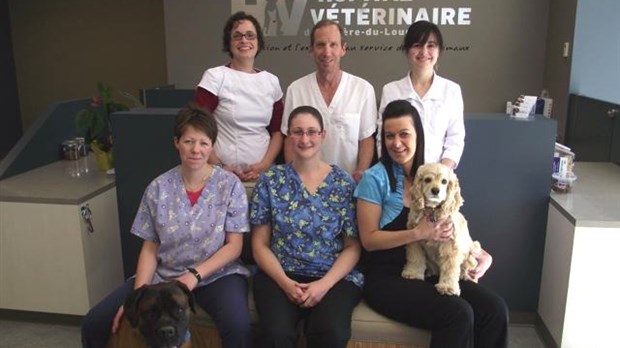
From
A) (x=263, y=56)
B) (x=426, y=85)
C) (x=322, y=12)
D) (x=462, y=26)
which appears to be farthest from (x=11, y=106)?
(x=426, y=85)

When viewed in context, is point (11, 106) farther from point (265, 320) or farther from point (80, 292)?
point (265, 320)

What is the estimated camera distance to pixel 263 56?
4.95 meters

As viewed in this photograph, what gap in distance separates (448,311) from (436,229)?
0.94 ft

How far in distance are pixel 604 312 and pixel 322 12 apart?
341 cm

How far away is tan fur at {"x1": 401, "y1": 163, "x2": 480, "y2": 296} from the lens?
5.84 ft

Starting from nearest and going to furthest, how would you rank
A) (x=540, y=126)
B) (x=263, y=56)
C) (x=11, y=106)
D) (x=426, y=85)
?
(x=426, y=85), (x=540, y=126), (x=263, y=56), (x=11, y=106)

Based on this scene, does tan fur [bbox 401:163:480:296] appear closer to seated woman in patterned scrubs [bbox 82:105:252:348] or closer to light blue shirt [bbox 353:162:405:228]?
light blue shirt [bbox 353:162:405:228]

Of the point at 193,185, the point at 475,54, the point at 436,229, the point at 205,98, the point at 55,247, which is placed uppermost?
the point at 475,54

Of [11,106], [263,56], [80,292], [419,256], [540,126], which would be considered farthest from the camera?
[11,106]

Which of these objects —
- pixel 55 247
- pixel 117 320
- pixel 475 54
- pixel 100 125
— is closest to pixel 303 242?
pixel 117 320

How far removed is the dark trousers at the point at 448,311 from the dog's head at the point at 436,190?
1.01 ft

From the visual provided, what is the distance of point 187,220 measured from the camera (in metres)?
1.97

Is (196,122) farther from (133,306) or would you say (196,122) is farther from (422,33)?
(422,33)

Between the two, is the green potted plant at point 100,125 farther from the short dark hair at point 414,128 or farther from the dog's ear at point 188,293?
the short dark hair at point 414,128
